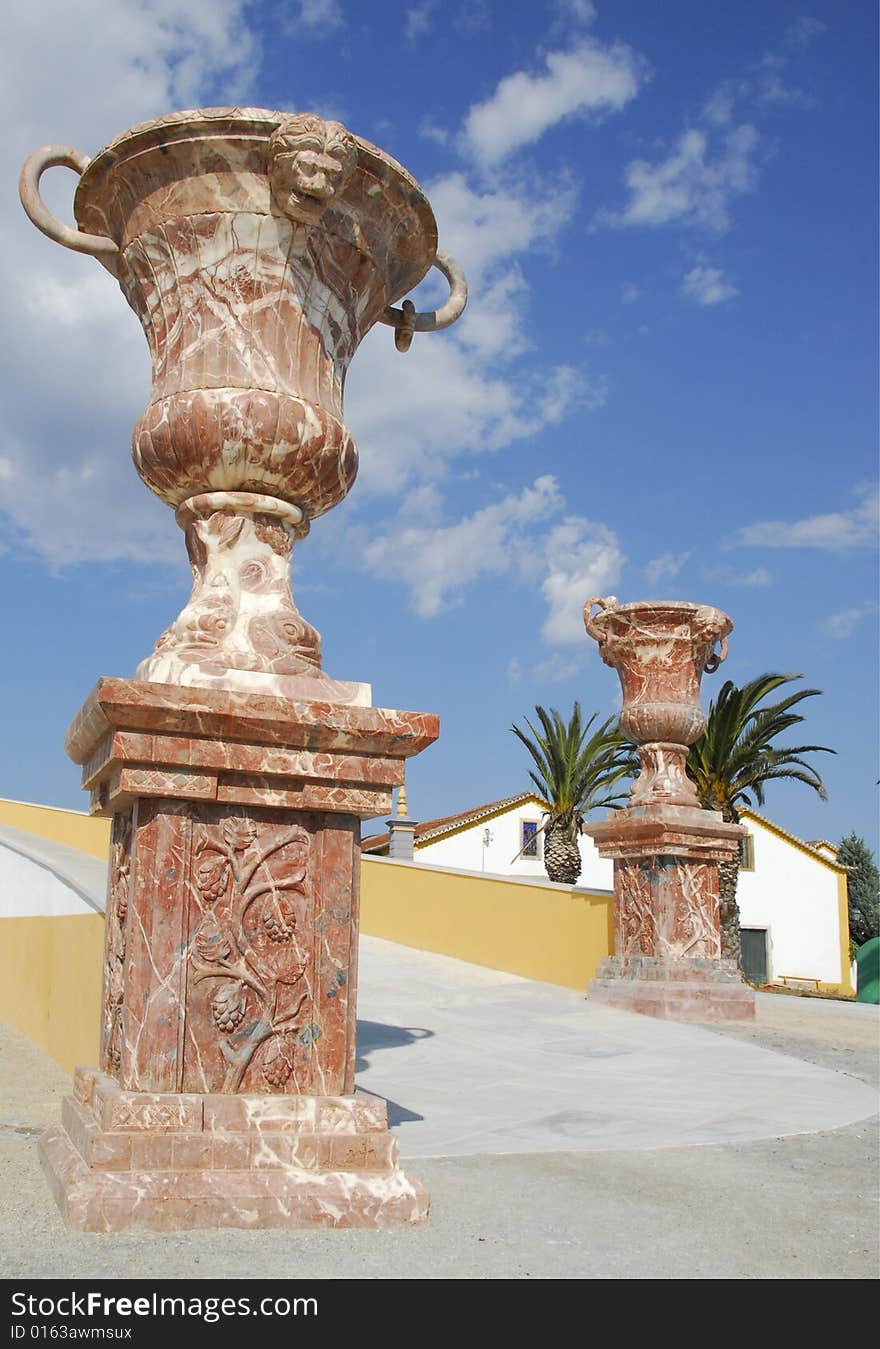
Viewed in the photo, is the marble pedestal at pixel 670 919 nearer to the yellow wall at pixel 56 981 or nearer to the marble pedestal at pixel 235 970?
the yellow wall at pixel 56 981

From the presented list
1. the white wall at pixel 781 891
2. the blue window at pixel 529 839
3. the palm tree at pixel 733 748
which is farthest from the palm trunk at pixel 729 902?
the blue window at pixel 529 839

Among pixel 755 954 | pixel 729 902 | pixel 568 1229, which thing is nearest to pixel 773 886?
pixel 755 954

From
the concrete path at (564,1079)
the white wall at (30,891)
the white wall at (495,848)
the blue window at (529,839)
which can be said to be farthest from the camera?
the blue window at (529,839)

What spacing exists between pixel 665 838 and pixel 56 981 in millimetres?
5250

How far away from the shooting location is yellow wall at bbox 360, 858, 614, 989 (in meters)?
10.8

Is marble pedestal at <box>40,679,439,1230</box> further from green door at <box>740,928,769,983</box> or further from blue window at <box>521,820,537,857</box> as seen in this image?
green door at <box>740,928,769,983</box>

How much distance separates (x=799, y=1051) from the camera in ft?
25.3

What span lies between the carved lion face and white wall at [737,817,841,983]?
27.4 meters

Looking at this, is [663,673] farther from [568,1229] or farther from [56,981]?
[568,1229]

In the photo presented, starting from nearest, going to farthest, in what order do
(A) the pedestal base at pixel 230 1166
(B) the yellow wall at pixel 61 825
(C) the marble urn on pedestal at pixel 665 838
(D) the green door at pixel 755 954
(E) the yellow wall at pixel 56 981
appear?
(A) the pedestal base at pixel 230 1166
(E) the yellow wall at pixel 56 981
(C) the marble urn on pedestal at pixel 665 838
(B) the yellow wall at pixel 61 825
(D) the green door at pixel 755 954

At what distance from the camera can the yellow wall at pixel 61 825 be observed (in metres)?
14.3

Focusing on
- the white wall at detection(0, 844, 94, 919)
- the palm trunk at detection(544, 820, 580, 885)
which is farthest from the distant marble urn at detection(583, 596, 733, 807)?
the palm trunk at detection(544, 820, 580, 885)

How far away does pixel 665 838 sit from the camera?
31.8ft

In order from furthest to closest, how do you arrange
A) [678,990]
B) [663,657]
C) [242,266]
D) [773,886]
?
[773,886], [663,657], [678,990], [242,266]
